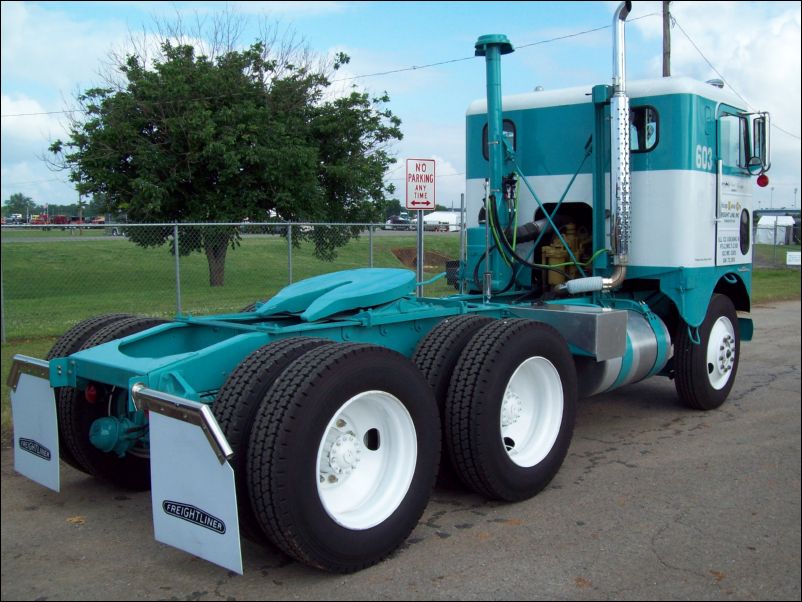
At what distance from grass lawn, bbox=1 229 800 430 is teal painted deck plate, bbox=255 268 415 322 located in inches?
217

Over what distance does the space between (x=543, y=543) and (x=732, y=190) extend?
4607mm

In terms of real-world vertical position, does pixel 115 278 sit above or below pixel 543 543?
above

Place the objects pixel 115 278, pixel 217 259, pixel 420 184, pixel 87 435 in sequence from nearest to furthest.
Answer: pixel 87 435 < pixel 420 184 < pixel 115 278 < pixel 217 259

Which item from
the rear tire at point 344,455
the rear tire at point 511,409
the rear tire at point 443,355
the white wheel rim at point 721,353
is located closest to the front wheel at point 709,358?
the white wheel rim at point 721,353

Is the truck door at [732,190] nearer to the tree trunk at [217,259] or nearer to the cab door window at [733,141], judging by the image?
the cab door window at [733,141]

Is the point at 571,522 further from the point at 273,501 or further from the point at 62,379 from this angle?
the point at 62,379

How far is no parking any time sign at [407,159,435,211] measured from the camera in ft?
31.3

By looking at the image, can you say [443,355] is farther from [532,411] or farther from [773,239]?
[773,239]

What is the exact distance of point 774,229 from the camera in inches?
240

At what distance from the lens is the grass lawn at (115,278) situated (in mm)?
11328

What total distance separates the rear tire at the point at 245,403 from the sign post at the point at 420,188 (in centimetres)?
568

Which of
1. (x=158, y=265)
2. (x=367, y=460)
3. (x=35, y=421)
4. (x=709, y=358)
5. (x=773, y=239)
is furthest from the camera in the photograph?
(x=158, y=265)

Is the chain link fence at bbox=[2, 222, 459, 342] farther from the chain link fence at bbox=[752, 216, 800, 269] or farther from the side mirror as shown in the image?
the side mirror

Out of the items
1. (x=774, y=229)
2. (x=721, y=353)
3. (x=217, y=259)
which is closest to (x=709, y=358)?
(x=721, y=353)
